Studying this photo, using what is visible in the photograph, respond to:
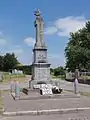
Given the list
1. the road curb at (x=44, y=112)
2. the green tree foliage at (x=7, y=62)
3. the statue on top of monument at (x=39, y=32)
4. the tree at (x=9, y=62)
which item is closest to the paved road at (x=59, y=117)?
the road curb at (x=44, y=112)

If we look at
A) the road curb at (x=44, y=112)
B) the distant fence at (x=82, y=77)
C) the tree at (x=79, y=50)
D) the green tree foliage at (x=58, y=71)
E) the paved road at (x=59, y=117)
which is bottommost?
the paved road at (x=59, y=117)

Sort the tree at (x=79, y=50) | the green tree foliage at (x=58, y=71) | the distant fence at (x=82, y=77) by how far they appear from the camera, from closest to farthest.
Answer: the distant fence at (x=82, y=77), the tree at (x=79, y=50), the green tree foliage at (x=58, y=71)

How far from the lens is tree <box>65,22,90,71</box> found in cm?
6069

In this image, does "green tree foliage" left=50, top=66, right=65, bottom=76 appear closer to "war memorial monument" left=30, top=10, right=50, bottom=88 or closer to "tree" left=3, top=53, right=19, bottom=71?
"tree" left=3, top=53, right=19, bottom=71

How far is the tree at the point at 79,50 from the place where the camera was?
60688 mm

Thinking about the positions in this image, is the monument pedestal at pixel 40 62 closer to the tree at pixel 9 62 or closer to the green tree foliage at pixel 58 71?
the green tree foliage at pixel 58 71

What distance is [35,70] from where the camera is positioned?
23859 mm

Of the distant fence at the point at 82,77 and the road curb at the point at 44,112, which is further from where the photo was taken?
the distant fence at the point at 82,77

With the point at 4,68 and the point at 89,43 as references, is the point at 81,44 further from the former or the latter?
the point at 4,68

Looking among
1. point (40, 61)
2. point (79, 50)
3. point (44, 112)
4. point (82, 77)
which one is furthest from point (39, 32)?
point (79, 50)

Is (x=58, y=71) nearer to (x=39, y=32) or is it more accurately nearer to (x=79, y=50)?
(x=79, y=50)

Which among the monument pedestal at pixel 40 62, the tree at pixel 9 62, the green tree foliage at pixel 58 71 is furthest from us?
the tree at pixel 9 62

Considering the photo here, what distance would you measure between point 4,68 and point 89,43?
40137 mm

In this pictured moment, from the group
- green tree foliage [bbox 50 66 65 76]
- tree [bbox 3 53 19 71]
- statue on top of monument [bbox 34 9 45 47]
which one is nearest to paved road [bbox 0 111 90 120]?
statue on top of monument [bbox 34 9 45 47]
